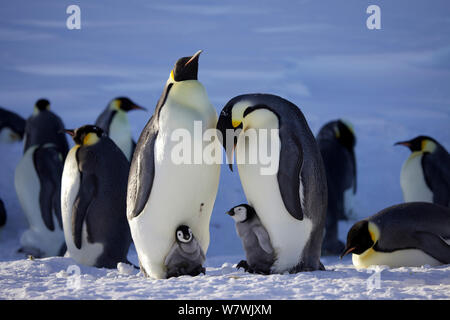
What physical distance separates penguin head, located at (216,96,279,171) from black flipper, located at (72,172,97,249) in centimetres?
120

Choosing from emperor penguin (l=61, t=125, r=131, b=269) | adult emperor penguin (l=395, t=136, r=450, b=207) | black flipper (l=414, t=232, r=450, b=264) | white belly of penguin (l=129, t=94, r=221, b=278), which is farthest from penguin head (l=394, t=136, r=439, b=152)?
white belly of penguin (l=129, t=94, r=221, b=278)

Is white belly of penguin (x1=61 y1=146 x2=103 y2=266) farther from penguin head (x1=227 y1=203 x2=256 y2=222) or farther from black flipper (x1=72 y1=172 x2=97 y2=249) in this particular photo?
penguin head (x1=227 y1=203 x2=256 y2=222)

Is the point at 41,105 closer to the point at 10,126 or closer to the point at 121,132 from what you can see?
the point at 121,132

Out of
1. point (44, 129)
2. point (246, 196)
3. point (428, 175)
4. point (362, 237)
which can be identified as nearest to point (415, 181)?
point (428, 175)

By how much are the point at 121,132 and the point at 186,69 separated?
160 inches

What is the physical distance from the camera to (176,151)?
3.24m

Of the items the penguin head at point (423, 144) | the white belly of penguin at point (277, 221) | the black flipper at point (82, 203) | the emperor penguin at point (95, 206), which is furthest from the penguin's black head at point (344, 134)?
the white belly of penguin at point (277, 221)

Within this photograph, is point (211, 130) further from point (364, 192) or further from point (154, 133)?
point (364, 192)

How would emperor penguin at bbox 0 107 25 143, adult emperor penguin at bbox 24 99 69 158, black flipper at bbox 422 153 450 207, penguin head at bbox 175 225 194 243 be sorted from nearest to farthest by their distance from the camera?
penguin head at bbox 175 225 194 243, black flipper at bbox 422 153 450 207, adult emperor penguin at bbox 24 99 69 158, emperor penguin at bbox 0 107 25 143

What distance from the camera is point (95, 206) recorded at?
4102mm

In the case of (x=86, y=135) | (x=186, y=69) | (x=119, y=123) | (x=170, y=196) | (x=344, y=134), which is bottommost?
(x=170, y=196)

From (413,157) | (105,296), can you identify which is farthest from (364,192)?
(105,296)

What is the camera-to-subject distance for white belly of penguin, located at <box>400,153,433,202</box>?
6391 millimetres

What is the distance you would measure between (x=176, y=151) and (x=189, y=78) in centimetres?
45
